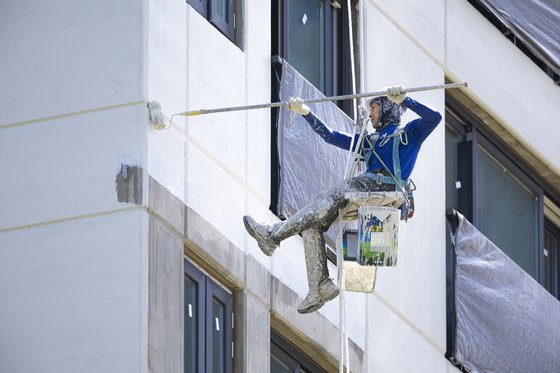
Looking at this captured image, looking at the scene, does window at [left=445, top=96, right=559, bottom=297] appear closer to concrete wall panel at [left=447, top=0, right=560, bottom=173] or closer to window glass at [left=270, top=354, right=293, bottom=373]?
concrete wall panel at [left=447, top=0, right=560, bottom=173]

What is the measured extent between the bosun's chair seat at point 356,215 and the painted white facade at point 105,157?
46.3 inches

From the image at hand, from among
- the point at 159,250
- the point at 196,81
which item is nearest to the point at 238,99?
the point at 196,81

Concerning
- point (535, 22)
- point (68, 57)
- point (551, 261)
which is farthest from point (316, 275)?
point (551, 261)

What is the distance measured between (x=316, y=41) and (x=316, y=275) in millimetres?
4392

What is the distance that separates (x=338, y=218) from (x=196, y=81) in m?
1.96

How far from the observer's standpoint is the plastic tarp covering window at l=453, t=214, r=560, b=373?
92.2 feet

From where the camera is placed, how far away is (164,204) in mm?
23000

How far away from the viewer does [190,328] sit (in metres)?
23.5

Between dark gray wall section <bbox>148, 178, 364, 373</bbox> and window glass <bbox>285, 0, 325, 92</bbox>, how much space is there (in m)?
2.63

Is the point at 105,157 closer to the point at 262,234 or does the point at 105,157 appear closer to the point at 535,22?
the point at 262,234

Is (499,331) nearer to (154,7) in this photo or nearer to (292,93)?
(292,93)

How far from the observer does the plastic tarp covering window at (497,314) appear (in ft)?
92.2

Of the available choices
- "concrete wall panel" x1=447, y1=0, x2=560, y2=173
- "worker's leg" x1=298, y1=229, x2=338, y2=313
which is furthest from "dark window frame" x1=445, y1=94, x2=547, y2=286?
"worker's leg" x1=298, y1=229, x2=338, y2=313

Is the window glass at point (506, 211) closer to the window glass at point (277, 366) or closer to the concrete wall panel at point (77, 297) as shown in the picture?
the window glass at point (277, 366)
